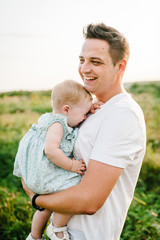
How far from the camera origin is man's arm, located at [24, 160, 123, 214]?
58.4 inches

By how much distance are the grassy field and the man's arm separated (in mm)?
1878

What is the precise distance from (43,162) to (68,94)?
1.75 ft

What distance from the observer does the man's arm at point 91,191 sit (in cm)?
148

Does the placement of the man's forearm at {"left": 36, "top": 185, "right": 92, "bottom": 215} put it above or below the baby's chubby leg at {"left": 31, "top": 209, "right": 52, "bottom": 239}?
above

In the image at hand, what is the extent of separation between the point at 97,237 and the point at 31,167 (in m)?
0.64

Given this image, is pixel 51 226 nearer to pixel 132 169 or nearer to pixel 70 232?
pixel 70 232

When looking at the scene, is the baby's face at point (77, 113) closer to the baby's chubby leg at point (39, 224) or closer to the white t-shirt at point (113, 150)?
the white t-shirt at point (113, 150)

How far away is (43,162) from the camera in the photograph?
170 centimetres

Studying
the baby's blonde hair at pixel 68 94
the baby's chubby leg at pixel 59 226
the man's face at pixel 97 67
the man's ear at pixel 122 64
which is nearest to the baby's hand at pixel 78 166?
the baby's chubby leg at pixel 59 226

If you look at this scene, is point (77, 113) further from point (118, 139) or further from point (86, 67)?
point (118, 139)

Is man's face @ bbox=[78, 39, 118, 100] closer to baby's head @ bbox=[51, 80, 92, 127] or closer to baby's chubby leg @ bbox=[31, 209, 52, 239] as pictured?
baby's head @ bbox=[51, 80, 92, 127]

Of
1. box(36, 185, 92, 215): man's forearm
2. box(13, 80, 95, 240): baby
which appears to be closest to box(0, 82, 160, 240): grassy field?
box(13, 80, 95, 240): baby

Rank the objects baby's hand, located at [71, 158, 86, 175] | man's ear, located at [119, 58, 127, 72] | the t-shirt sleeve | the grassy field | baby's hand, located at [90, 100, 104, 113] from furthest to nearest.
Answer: the grassy field, man's ear, located at [119, 58, 127, 72], baby's hand, located at [90, 100, 104, 113], baby's hand, located at [71, 158, 86, 175], the t-shirt sleeve

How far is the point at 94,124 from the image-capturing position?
164cm
